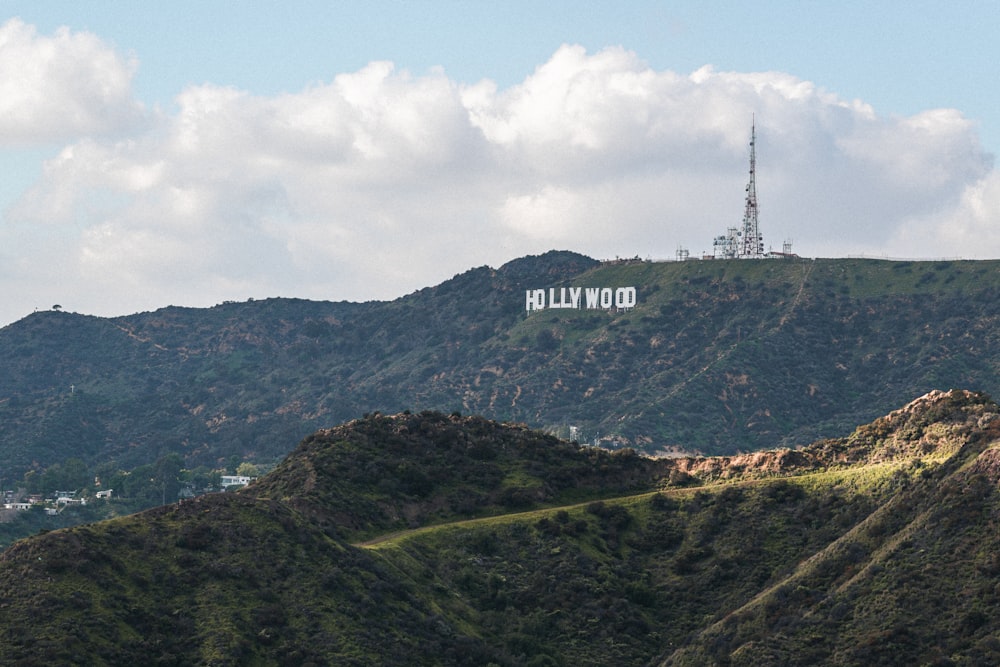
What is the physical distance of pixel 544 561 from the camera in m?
110

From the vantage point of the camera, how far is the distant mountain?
8594 centimetres

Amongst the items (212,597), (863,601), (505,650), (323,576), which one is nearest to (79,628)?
(212,597)

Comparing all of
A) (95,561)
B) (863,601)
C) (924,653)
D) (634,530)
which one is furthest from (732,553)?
(95,561)

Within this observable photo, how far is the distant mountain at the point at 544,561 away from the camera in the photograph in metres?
85.9

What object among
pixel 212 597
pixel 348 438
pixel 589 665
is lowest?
pixel 589 665

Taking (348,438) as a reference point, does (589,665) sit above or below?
below

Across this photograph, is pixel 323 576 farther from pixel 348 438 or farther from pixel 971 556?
pixel 971 556

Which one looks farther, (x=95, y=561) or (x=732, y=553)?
(x=732, y=553)

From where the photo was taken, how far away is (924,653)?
82500 millimetres

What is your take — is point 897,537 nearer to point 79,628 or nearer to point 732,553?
point 732,553

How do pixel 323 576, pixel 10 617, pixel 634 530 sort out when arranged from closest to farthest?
pixel 10 617 → pixel 323 576 → pixel 634 530

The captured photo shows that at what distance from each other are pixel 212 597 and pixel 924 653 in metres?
43.5

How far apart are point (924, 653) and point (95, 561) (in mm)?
50275

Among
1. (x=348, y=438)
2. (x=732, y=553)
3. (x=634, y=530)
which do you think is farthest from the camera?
(x=348, y=438)
